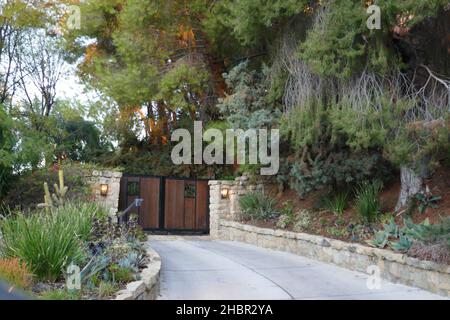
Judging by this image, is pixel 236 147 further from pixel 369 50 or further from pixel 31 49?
pixel 31 49

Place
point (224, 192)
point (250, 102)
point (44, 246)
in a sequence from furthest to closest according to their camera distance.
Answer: point (224, 192) → point (250, 102) → point (44, 246)

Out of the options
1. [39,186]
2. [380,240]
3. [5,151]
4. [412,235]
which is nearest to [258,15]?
[380,240]

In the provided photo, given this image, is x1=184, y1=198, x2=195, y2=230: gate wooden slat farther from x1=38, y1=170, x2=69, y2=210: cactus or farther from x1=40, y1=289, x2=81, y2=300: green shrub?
x1=40, y1=289, x2=81, y2=300: green shrub

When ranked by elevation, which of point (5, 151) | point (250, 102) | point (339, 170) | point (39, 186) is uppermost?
point (250, 102)

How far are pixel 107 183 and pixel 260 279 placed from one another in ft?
21.6

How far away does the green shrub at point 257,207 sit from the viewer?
1088 cm

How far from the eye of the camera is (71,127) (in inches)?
600

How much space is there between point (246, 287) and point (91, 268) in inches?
77.8

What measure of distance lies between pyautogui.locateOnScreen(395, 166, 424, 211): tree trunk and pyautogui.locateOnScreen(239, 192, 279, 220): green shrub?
349 centimetres

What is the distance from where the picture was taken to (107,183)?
11.4 m

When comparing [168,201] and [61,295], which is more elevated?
[168,201]

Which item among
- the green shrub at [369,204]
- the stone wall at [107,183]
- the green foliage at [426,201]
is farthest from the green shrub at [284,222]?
the stone wall at [107,183]

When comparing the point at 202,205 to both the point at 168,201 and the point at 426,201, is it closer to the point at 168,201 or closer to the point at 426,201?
the point at 168,201

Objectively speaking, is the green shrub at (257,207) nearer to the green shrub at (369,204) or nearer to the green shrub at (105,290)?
the green shrub at (369,204)
